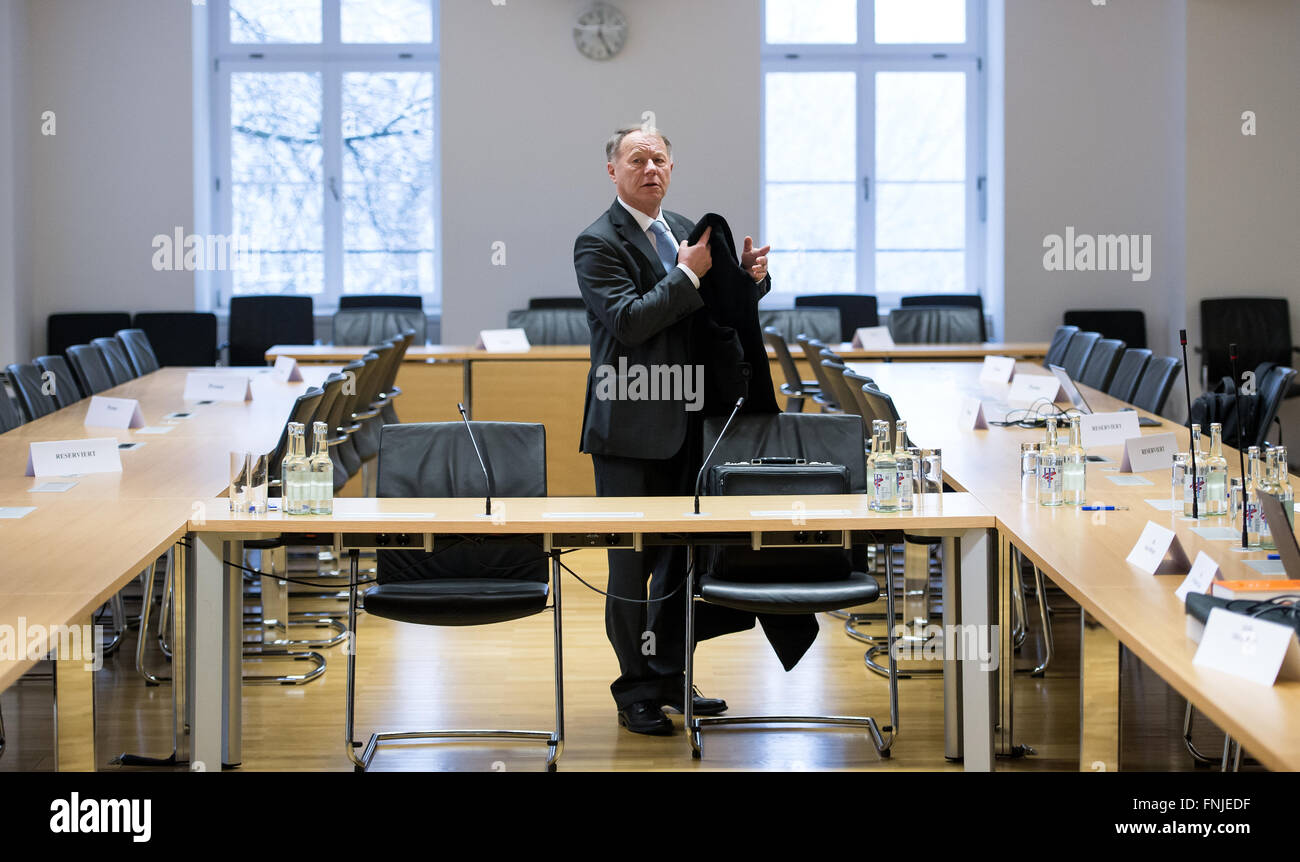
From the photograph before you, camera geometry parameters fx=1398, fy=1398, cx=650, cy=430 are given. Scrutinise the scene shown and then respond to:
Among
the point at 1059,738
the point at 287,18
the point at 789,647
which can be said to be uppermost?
the point at 287,18

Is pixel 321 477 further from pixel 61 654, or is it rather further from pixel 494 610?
pixel 61 654

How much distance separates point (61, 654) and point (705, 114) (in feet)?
24.9

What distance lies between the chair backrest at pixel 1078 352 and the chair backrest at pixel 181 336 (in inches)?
218

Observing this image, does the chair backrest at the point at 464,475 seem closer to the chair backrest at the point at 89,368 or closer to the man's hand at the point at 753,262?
the man's hand at the point at 753,262

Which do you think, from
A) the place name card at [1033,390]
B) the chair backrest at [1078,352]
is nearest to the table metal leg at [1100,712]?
the place name card at [1033,390]

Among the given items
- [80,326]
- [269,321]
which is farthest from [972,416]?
[80,326]

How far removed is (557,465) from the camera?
7188 mm

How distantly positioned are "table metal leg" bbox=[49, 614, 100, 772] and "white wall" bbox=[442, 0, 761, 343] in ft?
22.8

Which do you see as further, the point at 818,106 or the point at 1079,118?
the point at 818,106

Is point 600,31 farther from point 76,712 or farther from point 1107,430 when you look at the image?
point 76,712
